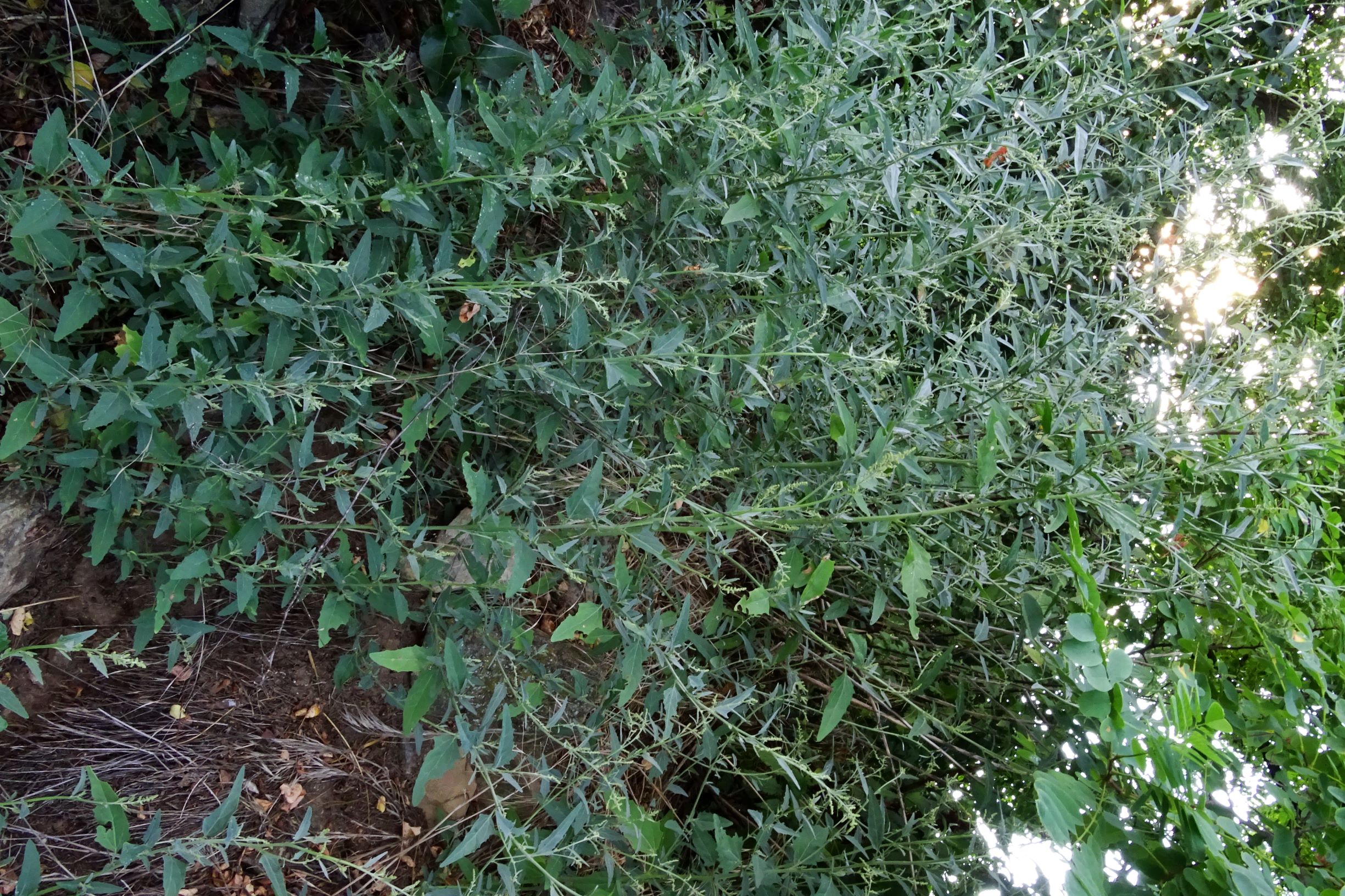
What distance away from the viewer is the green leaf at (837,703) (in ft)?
6.57

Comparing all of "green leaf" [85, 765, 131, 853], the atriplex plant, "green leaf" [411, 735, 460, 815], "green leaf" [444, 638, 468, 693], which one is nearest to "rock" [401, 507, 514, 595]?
the atriplex plant

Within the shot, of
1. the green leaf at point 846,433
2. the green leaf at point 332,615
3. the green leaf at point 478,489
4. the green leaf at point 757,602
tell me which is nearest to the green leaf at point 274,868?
the green leaf at point 332,615

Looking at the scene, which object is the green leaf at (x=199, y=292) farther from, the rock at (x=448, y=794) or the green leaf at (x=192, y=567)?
the rock at (x=448, y=794)

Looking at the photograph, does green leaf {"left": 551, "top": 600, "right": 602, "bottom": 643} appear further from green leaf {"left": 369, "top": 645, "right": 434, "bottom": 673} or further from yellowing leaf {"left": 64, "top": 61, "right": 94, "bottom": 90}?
yellowing leaf {"left": 64, "top": 61, "right": 94, "bottom": 90}

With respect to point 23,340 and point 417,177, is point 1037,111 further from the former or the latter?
point 23,340

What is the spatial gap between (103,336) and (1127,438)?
2.42m

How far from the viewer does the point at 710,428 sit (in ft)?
7.50

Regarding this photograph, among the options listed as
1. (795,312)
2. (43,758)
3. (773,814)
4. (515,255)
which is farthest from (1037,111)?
(43,758)

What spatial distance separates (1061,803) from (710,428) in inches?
45.5

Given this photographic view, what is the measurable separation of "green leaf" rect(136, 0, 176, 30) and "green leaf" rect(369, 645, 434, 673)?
142cm

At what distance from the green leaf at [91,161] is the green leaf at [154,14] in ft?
1.07

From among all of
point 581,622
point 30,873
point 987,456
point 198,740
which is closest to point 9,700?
point 30,873

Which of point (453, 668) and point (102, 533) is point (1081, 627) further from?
point (102, 533)

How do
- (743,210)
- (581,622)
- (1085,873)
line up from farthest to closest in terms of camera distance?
(743,210), (581,622), (1085,873)
